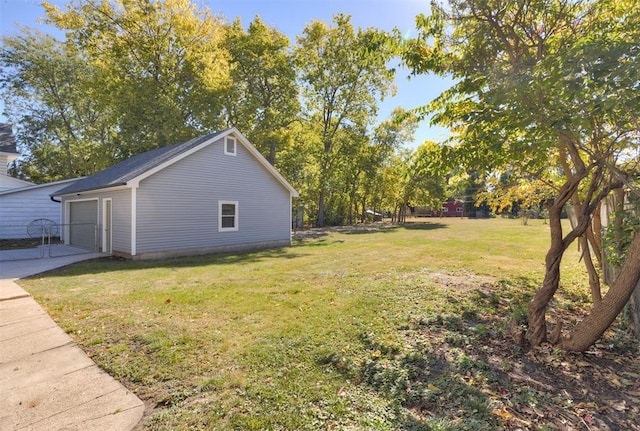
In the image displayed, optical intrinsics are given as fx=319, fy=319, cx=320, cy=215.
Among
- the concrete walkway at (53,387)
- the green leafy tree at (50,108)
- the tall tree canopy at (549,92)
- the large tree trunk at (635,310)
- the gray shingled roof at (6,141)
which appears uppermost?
the green leafy tree at (50,108)

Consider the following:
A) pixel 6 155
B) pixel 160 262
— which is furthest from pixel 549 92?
pixel 6 155

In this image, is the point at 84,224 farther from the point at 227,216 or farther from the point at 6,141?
the point at 6,141

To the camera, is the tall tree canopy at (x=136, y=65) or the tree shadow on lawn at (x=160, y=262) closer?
the tree shadow on lawn at (x=160, y=262)

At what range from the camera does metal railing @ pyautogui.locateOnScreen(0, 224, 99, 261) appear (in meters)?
11.9

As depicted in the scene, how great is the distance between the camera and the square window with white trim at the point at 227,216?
13.0m

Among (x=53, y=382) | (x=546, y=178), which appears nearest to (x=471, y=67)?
(x=546, y=178)

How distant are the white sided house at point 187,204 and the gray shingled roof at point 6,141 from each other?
4.44 m

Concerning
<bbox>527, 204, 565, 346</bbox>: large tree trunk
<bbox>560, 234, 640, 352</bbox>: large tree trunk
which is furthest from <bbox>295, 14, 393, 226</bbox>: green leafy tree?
<bbox>560, 234, 640, 352</bbox>: large tree trunk

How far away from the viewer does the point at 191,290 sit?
21.2ft

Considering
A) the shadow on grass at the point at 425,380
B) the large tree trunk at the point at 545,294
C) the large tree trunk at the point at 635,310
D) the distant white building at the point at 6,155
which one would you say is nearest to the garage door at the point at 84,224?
the distant white building at the point at 6,155

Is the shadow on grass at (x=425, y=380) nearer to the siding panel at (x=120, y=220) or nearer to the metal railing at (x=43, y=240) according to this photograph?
the siding panel at (x=120, y=220)

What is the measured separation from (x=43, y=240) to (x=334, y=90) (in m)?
21.5

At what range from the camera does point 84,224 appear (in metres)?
12.2

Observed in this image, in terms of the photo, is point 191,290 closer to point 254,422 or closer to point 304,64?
point 254,422
